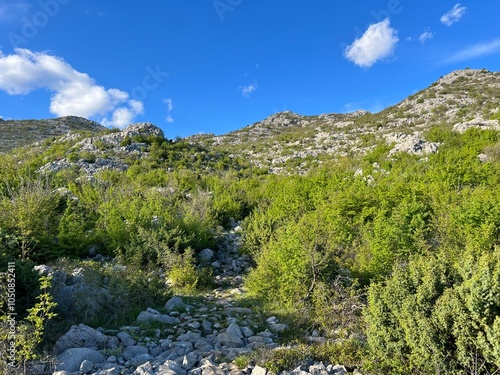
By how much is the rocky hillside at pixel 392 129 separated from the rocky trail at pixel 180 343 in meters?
16.7

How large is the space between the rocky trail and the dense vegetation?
496 mm

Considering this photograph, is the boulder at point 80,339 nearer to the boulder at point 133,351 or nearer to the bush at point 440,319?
the boulder at point 133,351

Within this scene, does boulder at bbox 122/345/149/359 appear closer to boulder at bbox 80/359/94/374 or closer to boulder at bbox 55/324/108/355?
boulder at bbox 55/324/108/355

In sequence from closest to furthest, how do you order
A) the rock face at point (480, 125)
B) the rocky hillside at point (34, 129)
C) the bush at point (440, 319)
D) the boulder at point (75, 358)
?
the bush at point (440, 319) → the boulder at point (75, 358) → the rock face at point (480, 125) → the rocky hillside at point (34, 129)

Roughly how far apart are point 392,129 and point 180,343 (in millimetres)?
31022

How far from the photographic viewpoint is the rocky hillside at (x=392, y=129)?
24344 mm

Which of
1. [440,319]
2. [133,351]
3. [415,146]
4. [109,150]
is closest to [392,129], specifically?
[415,146]

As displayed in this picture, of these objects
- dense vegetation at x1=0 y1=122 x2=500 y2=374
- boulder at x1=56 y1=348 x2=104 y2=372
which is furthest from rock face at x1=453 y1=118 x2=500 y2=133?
boulder at x1=56 y1=348 x2=104 y2=372

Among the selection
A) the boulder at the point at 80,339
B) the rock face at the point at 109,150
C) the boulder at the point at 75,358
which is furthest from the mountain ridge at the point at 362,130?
the boulder at the point at 75,358

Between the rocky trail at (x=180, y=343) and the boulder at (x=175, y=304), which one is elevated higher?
the boulder at (x=175, y=304)

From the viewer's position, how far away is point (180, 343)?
5074 millimetres

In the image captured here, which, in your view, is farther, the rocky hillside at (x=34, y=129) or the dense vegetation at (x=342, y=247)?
the rocky hillside at (x=34, y=129)

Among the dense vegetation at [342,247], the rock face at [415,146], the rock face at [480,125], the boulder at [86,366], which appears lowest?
the boulder at [86,366]

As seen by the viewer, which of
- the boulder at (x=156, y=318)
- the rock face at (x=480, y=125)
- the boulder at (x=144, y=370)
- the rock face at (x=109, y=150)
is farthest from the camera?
the rock face at (x=480, y=125)
